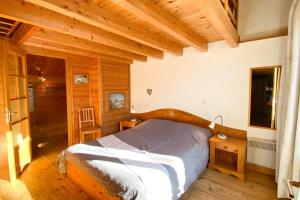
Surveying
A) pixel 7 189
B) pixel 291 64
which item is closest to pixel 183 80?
pixel 291 64

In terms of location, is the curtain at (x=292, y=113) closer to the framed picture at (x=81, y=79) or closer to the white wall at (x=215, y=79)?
the white wall at (x=215, y=79)

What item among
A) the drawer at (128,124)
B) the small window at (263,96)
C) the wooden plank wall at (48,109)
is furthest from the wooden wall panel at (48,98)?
the small window at (263,96)

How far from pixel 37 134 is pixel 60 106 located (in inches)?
45.7

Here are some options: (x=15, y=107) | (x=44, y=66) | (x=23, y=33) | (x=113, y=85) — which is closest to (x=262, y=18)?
(x=113, y=85)

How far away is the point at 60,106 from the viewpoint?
18.0ft

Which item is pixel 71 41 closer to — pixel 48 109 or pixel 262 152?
pixel 48 109

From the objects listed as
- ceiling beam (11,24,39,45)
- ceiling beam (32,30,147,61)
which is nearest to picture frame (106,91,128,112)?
ceiling beam (32,30,147,61)

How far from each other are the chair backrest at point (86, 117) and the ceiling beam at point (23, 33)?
1.93 meters

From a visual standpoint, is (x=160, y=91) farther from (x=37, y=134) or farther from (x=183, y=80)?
(x=37, y=134)

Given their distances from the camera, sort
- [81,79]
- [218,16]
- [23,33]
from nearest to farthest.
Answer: [218,16], [23,33], [81,79]

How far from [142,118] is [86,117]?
1516 mm

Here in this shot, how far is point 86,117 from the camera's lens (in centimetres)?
404

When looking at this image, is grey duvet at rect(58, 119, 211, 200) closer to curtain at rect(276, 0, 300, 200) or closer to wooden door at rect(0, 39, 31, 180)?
wooden door at rect(0, 39, 31, 180)

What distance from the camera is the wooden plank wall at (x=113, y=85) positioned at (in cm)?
411
